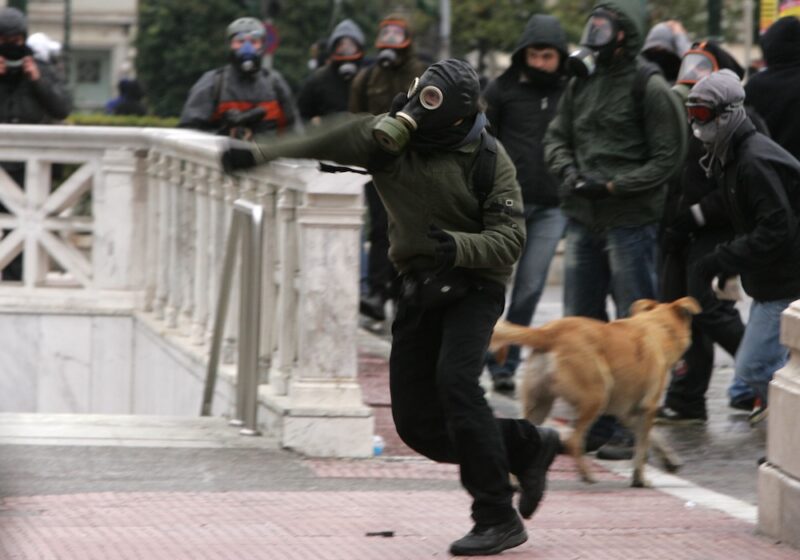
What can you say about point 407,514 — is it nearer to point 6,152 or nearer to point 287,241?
point 287,241

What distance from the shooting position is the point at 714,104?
7766 millimetres

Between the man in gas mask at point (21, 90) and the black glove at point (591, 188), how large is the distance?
5135 millimetres

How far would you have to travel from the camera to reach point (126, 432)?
29.3 ft

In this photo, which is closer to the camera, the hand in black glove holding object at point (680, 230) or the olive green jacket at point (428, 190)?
the olive green jacket at point (428, 190)

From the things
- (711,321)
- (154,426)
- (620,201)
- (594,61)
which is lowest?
(154,426)

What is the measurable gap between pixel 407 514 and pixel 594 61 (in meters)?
3.06

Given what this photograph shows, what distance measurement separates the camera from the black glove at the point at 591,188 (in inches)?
348

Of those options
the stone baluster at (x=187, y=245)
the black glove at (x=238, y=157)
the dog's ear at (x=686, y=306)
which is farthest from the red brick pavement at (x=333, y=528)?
the stone baluster at (x=187, y=245)

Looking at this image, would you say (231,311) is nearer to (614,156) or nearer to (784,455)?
(614,156)

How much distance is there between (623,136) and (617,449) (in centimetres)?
162

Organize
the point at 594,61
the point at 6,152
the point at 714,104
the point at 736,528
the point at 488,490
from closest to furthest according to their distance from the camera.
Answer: the point at 488,490, the point at 736,528, the point at 714,104, the point at 594,61, the point at 6,152

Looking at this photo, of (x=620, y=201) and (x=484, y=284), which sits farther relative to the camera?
(x=620, y=201)

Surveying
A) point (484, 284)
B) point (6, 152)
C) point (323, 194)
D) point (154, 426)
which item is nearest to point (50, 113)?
point (6, 152)

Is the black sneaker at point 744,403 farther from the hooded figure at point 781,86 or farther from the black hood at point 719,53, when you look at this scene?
the black hood at point 719,53
